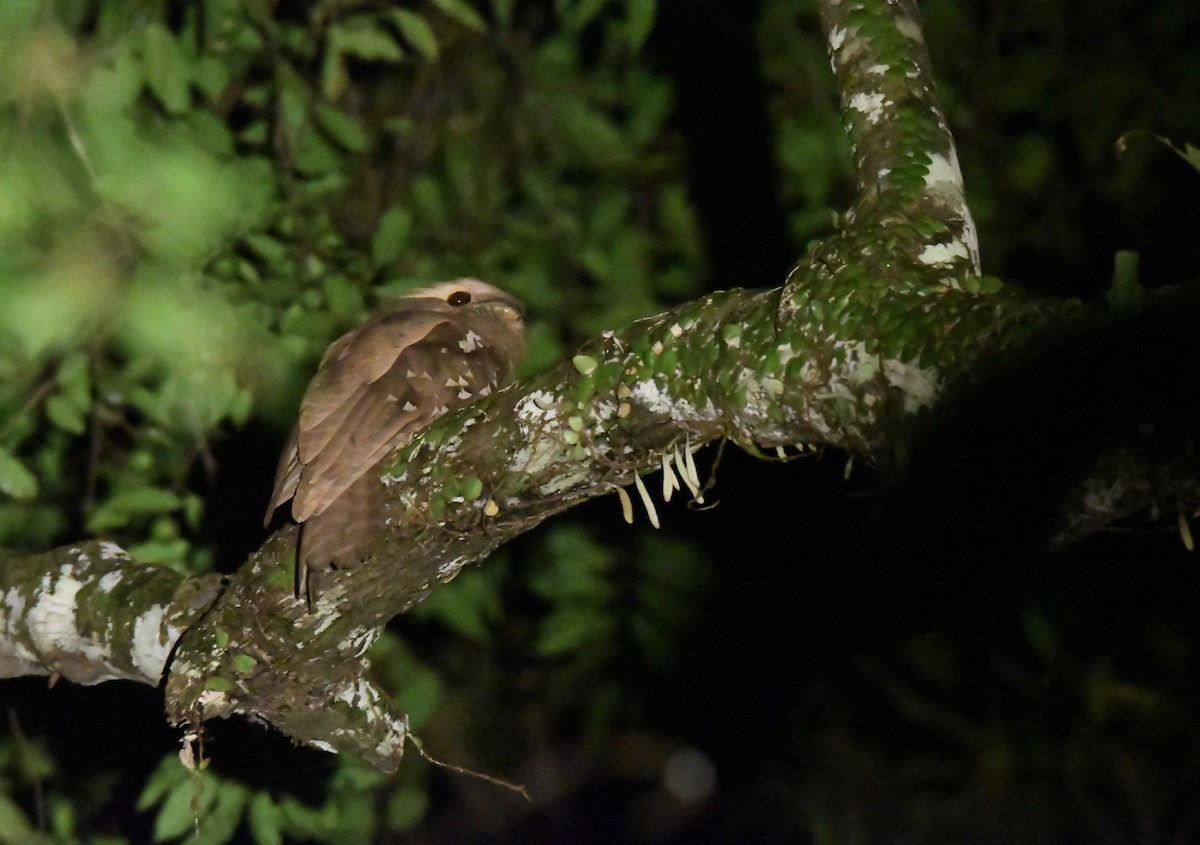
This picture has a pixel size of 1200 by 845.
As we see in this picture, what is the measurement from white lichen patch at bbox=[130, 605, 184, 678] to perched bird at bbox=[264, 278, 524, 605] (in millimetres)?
250

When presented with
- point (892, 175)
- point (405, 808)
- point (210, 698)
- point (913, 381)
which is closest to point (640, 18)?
point (892, 175)

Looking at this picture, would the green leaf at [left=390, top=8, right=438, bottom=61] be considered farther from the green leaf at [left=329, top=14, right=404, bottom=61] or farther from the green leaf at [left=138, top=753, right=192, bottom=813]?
the green leaf at [left=138, top=753, right=192, bottom=813]

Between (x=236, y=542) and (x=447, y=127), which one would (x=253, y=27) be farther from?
(x=236, y=542)

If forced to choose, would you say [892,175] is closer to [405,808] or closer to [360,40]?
[360,40]

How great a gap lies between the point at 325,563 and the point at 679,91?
7.59ft

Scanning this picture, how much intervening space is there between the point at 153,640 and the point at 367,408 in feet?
1.70

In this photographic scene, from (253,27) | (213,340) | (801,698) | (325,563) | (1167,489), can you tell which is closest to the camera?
(1167,489)

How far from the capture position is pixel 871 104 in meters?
1.38

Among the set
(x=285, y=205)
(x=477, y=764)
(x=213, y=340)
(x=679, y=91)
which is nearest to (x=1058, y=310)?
(x=213, y=340)

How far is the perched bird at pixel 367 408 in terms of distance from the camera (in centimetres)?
156

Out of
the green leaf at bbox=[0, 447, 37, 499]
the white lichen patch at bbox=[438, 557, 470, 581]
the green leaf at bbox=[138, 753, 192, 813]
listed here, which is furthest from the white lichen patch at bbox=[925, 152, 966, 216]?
the green leaf at bbox=[138, 753, 192, 813]

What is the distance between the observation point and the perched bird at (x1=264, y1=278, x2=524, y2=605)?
5.12 feet

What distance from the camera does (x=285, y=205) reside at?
304 cm

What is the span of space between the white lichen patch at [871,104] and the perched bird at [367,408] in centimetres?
75
